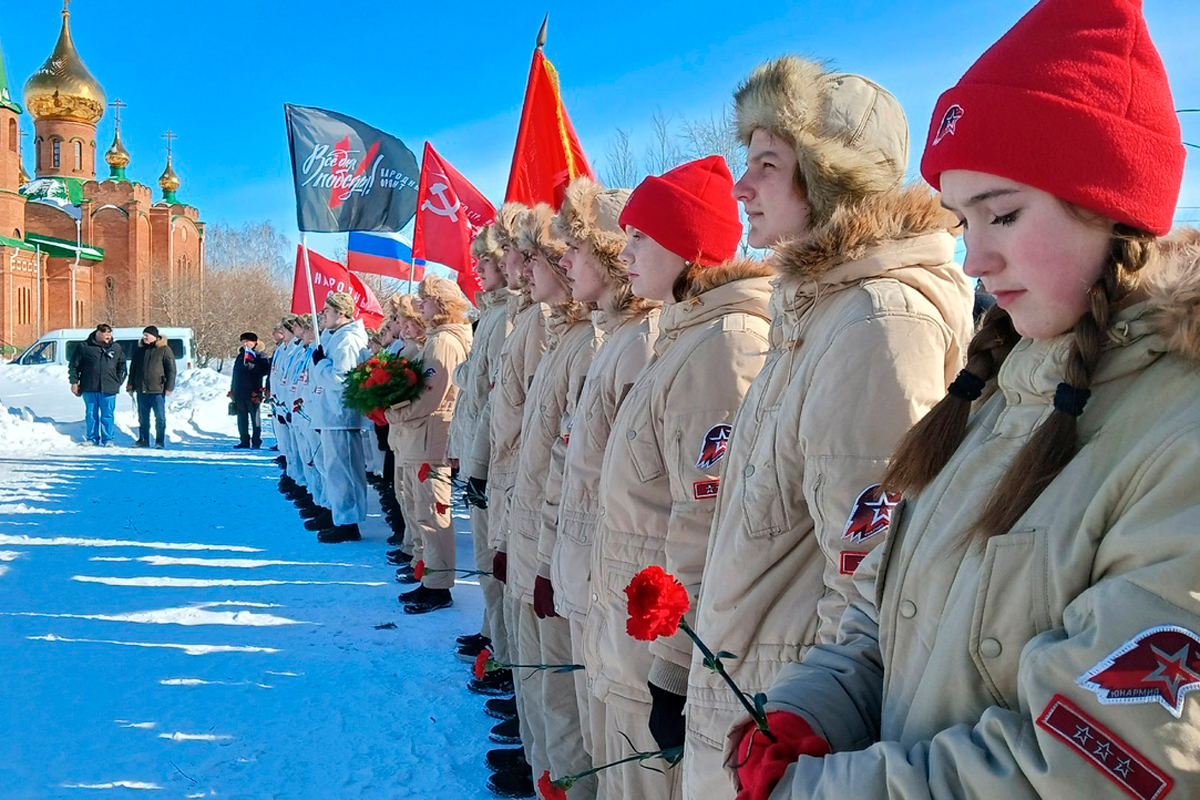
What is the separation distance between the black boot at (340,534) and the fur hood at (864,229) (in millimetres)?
8100

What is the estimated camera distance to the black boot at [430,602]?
663 centimetres

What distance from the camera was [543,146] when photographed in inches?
243

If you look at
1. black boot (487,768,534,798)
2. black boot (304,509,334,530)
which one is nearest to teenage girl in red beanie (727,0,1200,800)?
black boot (487,768,534,798)

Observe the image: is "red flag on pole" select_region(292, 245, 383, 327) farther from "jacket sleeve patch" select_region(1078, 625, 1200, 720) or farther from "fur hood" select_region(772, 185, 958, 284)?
Result: "jacket sleeve patch" select_region(1078, 625, 1200, 720)

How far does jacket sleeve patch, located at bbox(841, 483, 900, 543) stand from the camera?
1681 mm

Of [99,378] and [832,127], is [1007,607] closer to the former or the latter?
[832,127]

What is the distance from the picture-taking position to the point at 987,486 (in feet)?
4.04

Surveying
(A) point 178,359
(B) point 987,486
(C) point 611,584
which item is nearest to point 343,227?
(C) point 611,584

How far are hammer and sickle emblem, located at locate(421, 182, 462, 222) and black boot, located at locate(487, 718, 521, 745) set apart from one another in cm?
500

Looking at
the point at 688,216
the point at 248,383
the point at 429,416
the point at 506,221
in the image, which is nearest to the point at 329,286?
the point at 248,383

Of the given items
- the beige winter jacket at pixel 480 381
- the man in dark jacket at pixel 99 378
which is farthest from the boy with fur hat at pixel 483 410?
the man in dark jacket at pixel 99 378

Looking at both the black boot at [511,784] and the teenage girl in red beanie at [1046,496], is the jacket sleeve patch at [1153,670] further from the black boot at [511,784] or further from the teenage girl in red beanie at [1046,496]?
the black boot at [511,784]

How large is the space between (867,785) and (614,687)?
5.31ft

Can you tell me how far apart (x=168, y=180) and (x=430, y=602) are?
6133 centimetres
